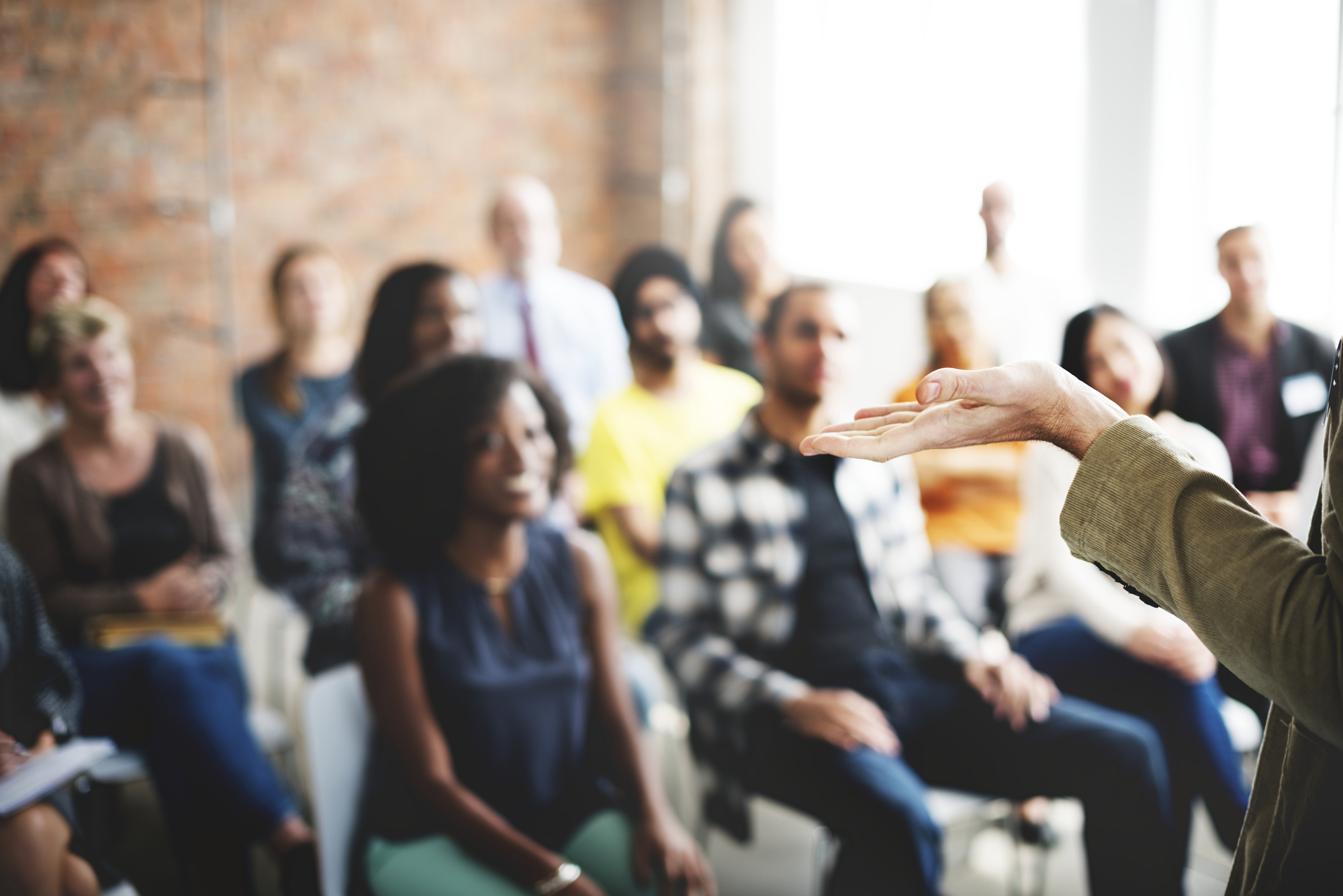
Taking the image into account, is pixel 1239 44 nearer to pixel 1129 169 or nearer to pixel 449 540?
pixel 1129 169

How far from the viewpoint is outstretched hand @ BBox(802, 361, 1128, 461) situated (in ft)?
2.97

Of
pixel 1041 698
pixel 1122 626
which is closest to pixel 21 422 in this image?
pixel 1041 698

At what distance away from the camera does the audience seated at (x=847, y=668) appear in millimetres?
2104

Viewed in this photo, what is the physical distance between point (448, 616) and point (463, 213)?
8.65ft

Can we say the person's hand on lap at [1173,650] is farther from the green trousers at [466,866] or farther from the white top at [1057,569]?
the green trousers at [466,866]

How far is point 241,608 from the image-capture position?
12.6 feet

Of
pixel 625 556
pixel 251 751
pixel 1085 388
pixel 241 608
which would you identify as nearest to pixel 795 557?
pixel 625 556

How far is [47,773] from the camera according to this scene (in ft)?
5.62

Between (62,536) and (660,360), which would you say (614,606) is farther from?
(62,536)

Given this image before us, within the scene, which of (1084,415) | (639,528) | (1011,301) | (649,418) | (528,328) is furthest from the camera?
(528,328)

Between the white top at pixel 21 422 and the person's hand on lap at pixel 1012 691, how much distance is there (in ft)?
7.11

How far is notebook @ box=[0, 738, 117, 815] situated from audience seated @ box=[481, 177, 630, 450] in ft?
5.71

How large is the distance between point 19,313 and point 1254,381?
2.91 meters

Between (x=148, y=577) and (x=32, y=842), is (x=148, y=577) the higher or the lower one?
the higher one
